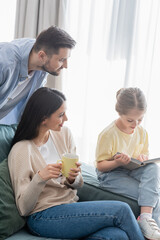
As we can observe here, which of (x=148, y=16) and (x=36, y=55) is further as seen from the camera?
(x=148, y=16)

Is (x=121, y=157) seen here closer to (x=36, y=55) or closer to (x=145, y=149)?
(x=145, y=149)

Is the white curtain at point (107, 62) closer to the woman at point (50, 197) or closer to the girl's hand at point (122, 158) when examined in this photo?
the girl's hand at point (122, 158)

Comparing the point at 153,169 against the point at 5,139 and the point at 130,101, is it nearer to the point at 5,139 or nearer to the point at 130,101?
the point at 130,101

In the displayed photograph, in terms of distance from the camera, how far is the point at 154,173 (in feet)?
5.90

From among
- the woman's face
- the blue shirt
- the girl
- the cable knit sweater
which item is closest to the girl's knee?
the girl

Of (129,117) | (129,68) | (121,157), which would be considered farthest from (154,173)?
(129,68)

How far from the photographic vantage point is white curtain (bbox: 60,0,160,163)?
3.01m

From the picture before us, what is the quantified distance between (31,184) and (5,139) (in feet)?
1.42

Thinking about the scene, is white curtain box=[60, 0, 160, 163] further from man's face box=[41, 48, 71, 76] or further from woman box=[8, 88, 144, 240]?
woman box=[8, 88, 144, 240]

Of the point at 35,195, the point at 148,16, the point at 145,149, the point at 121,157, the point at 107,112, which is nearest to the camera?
the point at 35,195

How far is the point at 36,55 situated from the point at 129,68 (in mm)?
1449

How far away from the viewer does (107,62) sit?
327 cm

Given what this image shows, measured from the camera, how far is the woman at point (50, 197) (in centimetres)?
141

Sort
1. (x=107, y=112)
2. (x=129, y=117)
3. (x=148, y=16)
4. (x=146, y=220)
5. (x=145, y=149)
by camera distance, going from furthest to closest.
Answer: (x=107, y=112)
(x=148, y=16)
(x=145, y=149)
(x=129, y=117)
(x=146, y=220)
